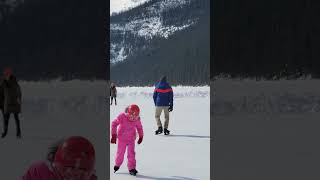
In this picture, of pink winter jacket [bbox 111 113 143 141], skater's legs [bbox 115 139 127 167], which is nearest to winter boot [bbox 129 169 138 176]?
skater's legs [bbox 115 139 127 167]

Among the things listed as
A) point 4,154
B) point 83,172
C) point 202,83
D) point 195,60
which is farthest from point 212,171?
point 195,60

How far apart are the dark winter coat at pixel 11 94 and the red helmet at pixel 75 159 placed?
293 inches

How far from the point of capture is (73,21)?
25844mm

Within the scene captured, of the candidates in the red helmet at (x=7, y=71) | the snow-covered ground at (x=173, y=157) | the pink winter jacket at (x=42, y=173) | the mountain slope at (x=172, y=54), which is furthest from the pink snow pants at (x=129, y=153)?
the mountain slope at (x=172, y=54)

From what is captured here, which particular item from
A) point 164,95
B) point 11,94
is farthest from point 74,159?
point 164,95

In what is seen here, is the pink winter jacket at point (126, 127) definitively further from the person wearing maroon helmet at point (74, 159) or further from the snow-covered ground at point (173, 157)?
the person wearing maroon helmet at point (74, 159)

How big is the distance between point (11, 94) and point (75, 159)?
7.54 m

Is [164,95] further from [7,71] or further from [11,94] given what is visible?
[7,71]

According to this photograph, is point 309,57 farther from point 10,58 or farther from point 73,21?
point 10,58

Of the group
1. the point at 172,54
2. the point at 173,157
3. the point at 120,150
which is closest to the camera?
the point at 120,150

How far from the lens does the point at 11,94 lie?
28.8 ft

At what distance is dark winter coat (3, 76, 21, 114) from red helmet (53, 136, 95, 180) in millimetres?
7434

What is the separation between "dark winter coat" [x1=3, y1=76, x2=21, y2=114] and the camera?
28.8 feet

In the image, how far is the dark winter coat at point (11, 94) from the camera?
877 centimetres
